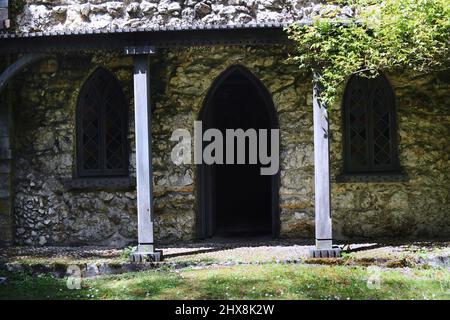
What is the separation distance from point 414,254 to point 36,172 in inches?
245

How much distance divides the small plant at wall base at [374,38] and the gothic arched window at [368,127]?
51.8 inches

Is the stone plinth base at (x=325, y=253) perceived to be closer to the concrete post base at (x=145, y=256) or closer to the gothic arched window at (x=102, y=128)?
the concrete post base at (x=145, y=256)

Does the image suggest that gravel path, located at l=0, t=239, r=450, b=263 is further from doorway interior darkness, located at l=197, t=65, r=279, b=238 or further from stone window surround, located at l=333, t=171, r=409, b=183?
stone window surround, located at l=333, t=171, r=409, b=183

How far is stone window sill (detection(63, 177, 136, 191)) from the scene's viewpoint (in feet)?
33.5

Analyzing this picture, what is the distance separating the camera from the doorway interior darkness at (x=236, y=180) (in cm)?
1038

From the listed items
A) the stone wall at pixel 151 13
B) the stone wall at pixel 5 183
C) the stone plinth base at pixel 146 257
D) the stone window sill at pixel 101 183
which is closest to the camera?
the stone plinth base at pixel 146 257

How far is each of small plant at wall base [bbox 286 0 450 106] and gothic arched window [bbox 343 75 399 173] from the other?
132 cm

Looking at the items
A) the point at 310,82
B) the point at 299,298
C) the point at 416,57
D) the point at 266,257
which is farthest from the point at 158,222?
the point at 416,57

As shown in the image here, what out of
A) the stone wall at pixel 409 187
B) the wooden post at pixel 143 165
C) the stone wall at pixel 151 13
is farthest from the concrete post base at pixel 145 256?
the stone wall at pixel 151 13

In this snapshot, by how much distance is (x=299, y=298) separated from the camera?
22.0 feet

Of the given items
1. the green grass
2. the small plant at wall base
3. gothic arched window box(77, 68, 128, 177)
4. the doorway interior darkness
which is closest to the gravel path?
the green grass

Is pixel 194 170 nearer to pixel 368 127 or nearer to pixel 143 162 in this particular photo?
pixel 143 162

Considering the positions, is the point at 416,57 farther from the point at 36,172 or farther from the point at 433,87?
the point at 36,172

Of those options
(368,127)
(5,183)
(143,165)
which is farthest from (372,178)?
(5,183)
